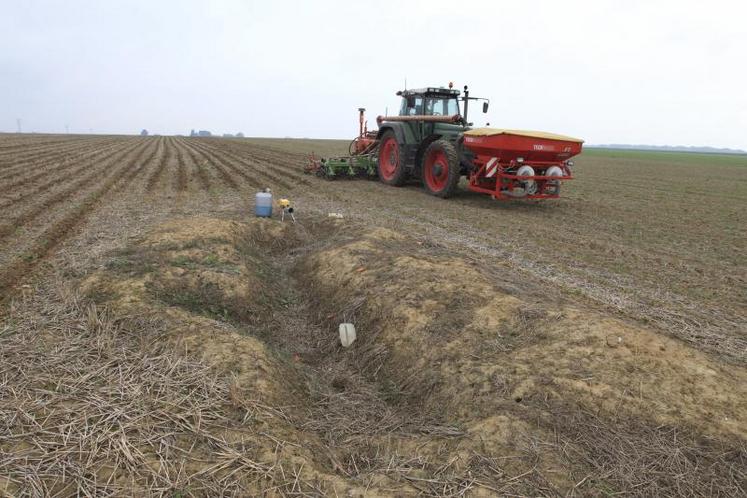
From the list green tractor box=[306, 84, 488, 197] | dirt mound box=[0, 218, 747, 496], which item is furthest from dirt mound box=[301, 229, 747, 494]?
green tractor box=[306, 84, 488, 197]

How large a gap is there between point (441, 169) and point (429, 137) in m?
1.21

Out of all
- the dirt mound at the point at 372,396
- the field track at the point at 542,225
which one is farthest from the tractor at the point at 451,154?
the dirt mound at the point at 372,396

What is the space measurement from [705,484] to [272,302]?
3893 millimetres

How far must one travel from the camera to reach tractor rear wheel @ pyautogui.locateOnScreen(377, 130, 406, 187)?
12.8m

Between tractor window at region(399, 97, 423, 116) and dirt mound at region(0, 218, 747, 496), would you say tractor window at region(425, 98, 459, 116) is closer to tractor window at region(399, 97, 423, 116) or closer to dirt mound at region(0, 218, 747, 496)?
tractor window at region(399, 97, 423, 116)

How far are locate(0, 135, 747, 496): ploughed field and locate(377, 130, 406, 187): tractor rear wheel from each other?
6.34m

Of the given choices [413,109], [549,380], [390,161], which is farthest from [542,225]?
[549,380]

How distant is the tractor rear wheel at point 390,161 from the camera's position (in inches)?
504

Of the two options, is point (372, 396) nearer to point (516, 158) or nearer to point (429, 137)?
point (516, 158)

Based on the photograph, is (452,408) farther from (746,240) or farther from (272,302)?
(746,240)

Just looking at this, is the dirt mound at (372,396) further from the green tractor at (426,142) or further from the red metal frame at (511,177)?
the green tractor at (426,142)

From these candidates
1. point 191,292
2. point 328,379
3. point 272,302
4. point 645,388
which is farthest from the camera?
point 272,302

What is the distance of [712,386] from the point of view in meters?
2.88

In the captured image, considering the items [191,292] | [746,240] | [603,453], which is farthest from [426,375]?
[746,240]
